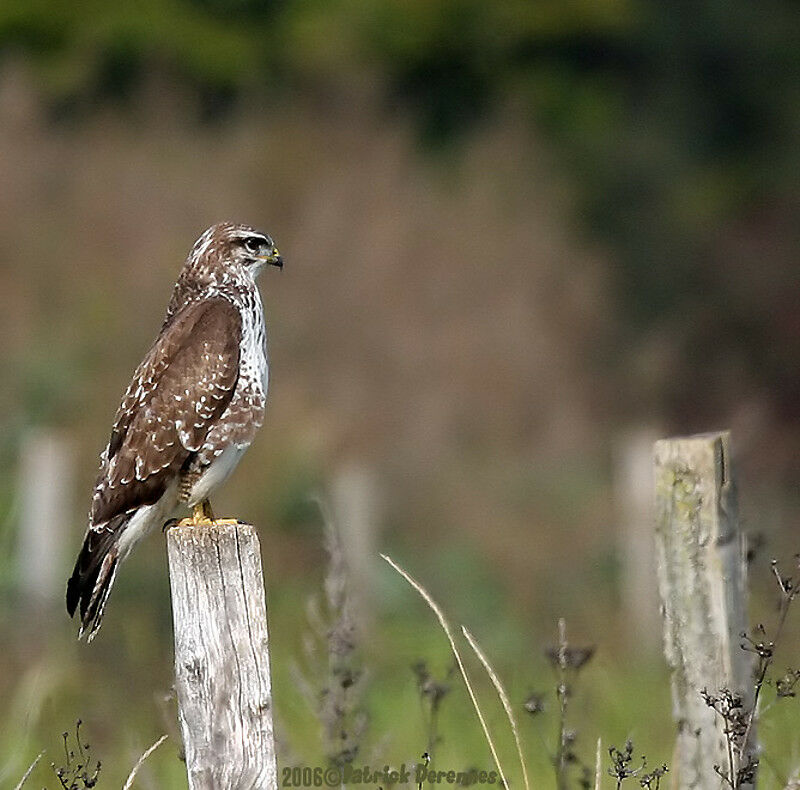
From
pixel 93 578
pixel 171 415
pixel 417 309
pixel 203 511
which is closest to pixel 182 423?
pixel 171 415

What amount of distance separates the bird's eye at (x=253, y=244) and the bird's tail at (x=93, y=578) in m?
0.99

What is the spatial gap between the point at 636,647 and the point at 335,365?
5.00 meters

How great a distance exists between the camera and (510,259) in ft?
63.2

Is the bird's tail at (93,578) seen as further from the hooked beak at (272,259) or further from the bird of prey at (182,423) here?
the hooked beak at (272,259)

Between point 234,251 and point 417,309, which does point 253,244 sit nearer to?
point 234,251

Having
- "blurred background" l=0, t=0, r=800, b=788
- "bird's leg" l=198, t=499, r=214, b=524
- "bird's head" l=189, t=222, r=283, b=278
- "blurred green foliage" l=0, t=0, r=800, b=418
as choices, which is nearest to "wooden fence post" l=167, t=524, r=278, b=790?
"blurred background" l=0, t=0, r=800, b=788

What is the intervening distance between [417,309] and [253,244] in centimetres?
1205

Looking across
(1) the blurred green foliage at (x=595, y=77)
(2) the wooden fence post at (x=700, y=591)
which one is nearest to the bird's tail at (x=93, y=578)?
(2) the wooden fence post at (x=700, y=591)

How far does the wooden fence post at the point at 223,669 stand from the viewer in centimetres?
376

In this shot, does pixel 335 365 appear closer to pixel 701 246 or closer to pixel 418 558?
pixel 418 558

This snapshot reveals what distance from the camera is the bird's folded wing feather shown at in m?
5.00

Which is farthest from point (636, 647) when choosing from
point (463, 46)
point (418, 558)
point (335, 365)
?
point (463, 46)

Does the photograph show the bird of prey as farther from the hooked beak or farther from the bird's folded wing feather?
the hooked beak

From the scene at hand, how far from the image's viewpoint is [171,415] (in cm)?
503
